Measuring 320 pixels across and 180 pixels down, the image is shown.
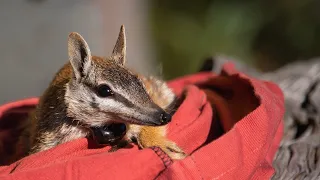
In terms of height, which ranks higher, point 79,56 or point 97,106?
point 79,56

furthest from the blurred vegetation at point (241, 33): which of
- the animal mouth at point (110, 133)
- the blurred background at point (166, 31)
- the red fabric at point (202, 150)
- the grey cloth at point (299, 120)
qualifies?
the animal mouth at point (110, 133)

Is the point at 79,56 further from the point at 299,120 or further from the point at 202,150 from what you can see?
the point at 299,120

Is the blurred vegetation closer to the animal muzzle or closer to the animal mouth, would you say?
the animal mouth

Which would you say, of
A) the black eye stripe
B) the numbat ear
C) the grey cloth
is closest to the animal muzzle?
the black eye stripe

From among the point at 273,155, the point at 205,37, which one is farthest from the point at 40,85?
the point at 273,155

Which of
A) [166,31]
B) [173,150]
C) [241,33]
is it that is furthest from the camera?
[166,31]

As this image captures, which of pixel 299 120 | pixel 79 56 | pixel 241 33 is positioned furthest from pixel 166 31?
pixel 79 56
